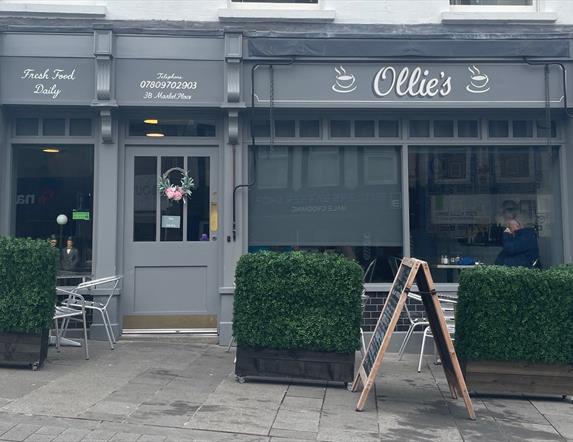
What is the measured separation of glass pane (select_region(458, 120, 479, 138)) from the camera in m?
8.94

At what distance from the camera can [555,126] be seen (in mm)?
8898

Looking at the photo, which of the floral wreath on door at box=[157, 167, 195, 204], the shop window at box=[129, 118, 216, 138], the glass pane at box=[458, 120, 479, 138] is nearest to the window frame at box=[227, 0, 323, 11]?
the shop window at box=[129, 118, 216, 138]

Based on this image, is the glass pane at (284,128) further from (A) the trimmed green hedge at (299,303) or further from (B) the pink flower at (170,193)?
(A) the trimmed green hedge at (299,303)

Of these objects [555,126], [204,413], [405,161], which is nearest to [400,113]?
[405,161]

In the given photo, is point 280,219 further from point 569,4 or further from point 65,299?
point 569,4

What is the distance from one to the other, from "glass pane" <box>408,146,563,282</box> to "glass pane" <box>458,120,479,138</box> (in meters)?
0.19

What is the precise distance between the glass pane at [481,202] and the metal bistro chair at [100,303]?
158 inches

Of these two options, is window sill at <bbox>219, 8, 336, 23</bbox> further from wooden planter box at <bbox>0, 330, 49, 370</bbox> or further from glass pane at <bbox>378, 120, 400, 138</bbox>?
wooden planter box at <bbox>0, 330, 49, 370</bbox>

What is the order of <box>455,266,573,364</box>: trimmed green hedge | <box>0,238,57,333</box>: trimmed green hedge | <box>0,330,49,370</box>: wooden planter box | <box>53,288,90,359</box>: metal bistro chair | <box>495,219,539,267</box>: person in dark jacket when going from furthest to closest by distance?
<box>495,219,539,267</box>: person in dark jacket < <box>53,288,90,359</box>: metal bistro chair < <box>0,330,49,370</box>: wooden planter box < <box>0,238,57,333</box>: trimmed green hedge < <box>455,266,573,364</box>: trimmed green hedge

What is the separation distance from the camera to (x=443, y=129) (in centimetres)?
894

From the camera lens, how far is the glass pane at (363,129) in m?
8.90

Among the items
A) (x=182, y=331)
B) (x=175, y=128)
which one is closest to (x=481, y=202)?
(x=175, y=128)

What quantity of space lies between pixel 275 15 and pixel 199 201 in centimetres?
268

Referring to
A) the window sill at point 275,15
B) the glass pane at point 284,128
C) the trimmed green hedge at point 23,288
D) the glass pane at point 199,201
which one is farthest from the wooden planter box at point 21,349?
the window sill at point 275,15
